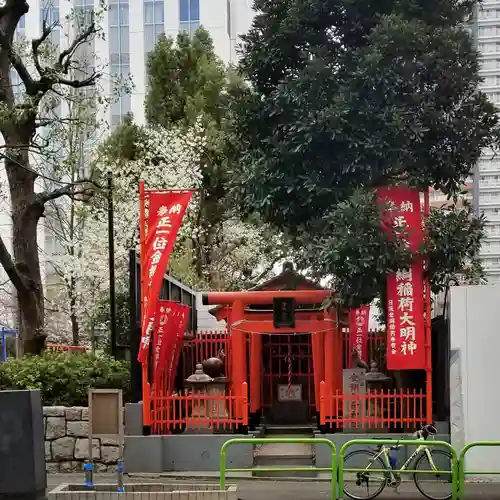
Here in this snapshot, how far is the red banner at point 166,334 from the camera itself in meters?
13.6

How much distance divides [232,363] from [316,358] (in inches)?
62.1

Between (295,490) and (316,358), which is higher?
(316,358)

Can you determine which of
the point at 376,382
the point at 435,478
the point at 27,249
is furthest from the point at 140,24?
the point at 435,478

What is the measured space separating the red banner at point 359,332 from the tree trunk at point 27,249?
6.31 meters

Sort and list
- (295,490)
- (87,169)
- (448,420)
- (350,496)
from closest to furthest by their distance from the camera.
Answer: (350,496) → (295,490) → (448,420) → (87,169)

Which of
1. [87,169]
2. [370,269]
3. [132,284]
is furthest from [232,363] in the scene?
[87,169]

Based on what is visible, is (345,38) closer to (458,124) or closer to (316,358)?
(458,124)

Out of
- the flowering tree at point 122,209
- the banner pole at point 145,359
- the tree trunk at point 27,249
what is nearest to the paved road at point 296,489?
the banner pole at point 145,359

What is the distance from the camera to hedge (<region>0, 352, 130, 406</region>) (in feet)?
47.2

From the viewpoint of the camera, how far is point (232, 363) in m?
14.9

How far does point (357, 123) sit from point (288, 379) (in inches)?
284

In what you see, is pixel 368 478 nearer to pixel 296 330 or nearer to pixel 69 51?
pixel 296 330

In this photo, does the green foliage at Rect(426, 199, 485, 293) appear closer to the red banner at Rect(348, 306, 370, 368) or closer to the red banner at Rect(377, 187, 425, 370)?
the red banner at Rect(377, 187, 425, 370)

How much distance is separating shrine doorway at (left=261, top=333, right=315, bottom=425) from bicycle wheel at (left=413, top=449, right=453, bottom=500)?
5.25 metres
